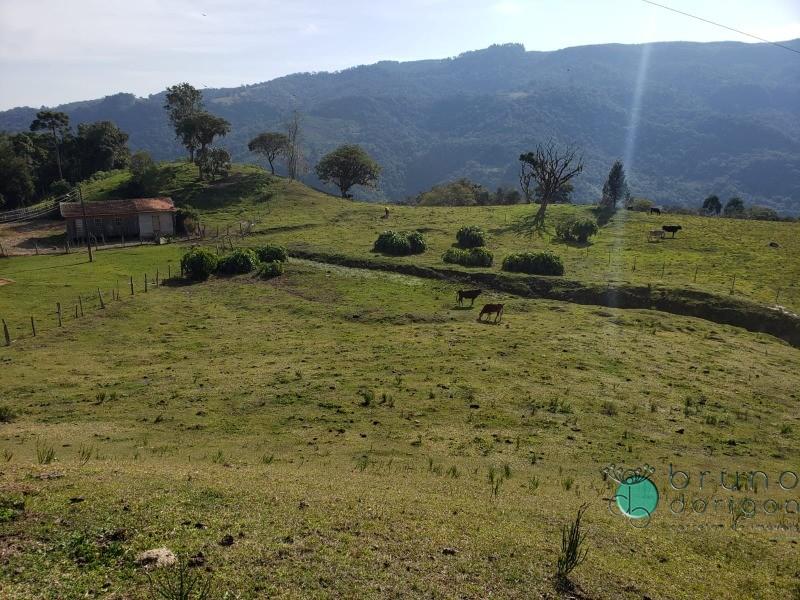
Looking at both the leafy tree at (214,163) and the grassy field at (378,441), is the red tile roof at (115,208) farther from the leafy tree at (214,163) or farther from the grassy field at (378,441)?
the grassy field at (378,441)

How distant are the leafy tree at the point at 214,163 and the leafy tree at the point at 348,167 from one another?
16.7 meters

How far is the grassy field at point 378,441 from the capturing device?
9914mm

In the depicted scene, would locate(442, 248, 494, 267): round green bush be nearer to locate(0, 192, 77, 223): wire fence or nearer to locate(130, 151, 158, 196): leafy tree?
locate(0, 192, 77, 223): wire fence

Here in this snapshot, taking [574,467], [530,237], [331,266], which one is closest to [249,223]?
[331,266]

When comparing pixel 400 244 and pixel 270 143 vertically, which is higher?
pixel 270 143

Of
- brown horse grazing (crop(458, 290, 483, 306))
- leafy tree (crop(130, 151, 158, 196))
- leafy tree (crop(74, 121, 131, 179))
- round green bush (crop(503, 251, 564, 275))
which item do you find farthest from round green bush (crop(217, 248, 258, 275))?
leafy tree (crop(74, 121, 131, 179))

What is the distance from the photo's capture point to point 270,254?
49.3 m

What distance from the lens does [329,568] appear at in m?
9.62

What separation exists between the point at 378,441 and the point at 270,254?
34603 mm

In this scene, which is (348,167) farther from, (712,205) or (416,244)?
(712,205)

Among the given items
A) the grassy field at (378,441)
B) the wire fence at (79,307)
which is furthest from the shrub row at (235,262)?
the grassy field at (378,441)

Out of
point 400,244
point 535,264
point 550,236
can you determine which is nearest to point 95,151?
point 400,244

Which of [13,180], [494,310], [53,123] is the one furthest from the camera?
[53,123]

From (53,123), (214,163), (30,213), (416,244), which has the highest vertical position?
(53,123)
